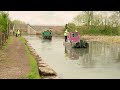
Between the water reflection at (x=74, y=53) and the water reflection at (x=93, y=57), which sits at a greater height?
the water reflection at (x=74, y=53)

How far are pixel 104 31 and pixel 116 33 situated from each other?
2.35 meters

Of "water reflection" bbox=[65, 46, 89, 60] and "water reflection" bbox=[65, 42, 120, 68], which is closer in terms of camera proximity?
"water reflection" bbox=[65, 42, 120, 68]

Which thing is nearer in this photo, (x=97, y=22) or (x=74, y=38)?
(x=74, y=38)

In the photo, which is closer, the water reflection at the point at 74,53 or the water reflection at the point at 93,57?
the water reflection at the point at 93,57

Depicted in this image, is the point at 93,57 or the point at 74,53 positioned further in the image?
the point at 74,53

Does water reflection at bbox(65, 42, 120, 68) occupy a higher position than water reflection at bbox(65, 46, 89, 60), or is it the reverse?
water reflection at bbox(65, 46, 89, 60)

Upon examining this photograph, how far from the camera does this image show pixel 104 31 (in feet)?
199
